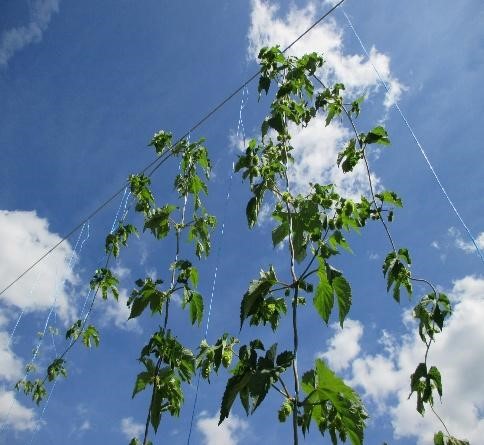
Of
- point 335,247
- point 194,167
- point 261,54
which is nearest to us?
point 335,247

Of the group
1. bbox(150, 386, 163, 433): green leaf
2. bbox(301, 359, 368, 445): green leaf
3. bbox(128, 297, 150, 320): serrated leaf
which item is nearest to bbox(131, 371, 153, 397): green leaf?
bbox(150, 386, 163, 433): green leaf

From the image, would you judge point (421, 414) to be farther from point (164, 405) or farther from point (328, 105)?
point (328, 105)

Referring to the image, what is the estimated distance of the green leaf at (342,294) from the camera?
6.46 ft

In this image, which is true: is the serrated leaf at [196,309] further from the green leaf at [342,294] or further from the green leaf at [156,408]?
the green leaf at [342,294]

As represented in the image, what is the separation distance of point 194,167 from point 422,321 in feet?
8.12

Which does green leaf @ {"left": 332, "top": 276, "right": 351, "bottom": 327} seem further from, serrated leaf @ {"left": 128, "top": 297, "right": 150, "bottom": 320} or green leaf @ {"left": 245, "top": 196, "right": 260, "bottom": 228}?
serrated leaf @ {"left": 128, "top": 297, "right": 150, "bottom": 320}

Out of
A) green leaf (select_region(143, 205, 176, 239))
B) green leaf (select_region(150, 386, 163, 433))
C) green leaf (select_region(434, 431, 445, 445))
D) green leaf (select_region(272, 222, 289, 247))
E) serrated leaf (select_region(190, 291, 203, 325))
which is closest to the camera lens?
green leaf (select_region(434, 431, 445, 445))

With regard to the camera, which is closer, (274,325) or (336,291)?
(336,291)

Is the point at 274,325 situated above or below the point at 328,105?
below

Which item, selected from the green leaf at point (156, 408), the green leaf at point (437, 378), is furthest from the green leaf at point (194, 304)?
the green leaf at point (437, 378)

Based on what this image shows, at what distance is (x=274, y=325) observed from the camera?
2.46m

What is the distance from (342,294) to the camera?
6.48ft

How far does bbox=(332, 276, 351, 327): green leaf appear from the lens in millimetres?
1969

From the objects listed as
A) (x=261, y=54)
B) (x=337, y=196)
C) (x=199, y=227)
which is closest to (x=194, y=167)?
(x=199, y=227)
